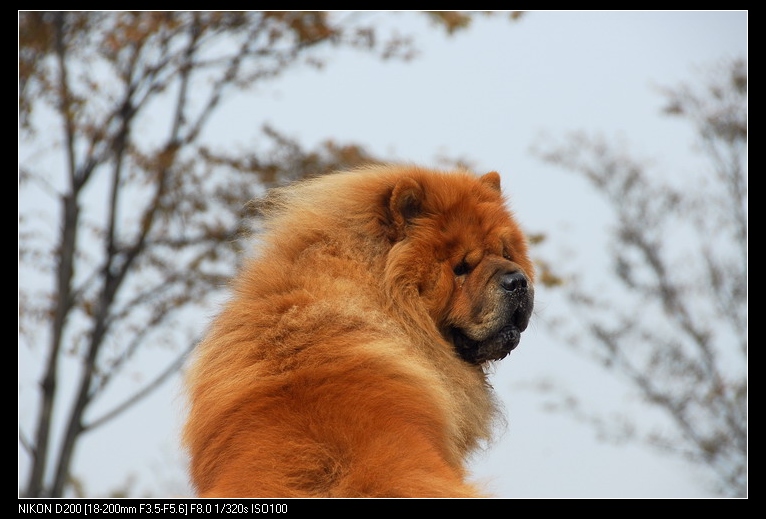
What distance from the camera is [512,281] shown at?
→ 14.1ft

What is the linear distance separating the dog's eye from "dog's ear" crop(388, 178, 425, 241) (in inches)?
13.9

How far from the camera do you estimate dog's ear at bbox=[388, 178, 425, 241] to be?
15.1 ft

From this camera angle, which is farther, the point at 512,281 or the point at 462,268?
the point at 462,268

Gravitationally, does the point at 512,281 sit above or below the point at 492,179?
below

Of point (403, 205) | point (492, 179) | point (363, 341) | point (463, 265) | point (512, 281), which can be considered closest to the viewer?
point (363, 341)

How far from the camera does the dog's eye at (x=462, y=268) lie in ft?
14.6

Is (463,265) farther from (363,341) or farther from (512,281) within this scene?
(363,341)

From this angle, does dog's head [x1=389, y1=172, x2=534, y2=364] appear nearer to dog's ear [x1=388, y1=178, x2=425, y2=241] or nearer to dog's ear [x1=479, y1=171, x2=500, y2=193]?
dog's ear [x1=388, y1=178, x2=425, y2=241]

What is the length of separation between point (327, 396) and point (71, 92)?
24.3ft

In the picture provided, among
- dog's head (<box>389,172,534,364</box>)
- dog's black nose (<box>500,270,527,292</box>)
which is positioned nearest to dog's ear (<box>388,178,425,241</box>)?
dog's head (<box>389,172,534,364</box>)

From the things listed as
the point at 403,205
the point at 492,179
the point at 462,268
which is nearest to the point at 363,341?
the point at 462,268

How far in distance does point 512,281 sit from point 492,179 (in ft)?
3.49

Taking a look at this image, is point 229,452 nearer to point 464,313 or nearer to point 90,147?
point 464,313
